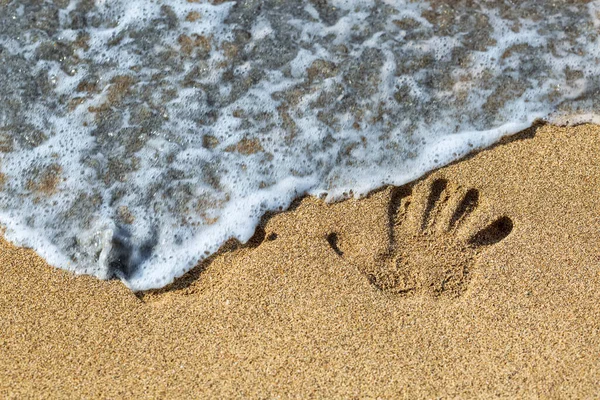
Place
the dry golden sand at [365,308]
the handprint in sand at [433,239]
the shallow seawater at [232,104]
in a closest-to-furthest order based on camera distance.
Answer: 1. the dry golden sand at [365,308]
2. the handprint in sand at [433,239]
3. the shallow seawater at [232,104]

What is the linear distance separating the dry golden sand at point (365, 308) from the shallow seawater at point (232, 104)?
0.44ft

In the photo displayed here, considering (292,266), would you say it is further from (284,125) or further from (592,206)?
(592,206)

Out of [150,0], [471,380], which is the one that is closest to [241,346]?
[471,380]

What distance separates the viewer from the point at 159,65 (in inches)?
111

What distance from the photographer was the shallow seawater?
236 centimetres

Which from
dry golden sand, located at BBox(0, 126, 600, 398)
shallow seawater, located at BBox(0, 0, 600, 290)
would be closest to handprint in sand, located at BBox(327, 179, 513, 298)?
dry golden sand, located at BBox(0, 126, 600, 398)

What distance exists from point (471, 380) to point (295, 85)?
154cm

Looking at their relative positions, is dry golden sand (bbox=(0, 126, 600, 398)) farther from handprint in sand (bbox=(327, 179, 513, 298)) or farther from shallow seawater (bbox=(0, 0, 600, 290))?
shallow seawater (bbox=(0, 0, 600, 290))

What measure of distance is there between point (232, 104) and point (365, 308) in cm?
119

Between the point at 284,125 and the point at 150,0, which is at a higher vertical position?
the point at 150,0

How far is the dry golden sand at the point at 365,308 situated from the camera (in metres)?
1.93

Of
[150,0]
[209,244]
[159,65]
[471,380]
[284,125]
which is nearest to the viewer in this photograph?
[471,380]

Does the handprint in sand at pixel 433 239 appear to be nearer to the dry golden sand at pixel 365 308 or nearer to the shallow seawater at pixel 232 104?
the dry golden sand at pixel 365 308

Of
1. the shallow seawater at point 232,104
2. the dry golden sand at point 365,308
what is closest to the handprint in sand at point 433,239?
the dry golden sand at point 365,308
